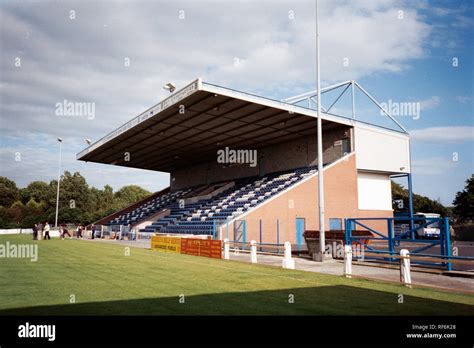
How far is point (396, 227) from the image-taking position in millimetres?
44719

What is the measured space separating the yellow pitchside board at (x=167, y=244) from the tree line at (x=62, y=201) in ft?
140

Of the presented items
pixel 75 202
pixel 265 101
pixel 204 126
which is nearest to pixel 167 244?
pixel 204 126

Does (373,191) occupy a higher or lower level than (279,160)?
lower

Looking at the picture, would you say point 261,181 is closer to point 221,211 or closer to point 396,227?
point 221,211

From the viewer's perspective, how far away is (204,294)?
9.59 m

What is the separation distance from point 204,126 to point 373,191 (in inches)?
640

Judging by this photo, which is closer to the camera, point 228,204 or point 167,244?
point 167,244

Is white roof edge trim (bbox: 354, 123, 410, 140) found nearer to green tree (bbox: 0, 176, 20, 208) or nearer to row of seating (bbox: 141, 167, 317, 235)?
row of seating (bbox: 141, 167, 317, 235)

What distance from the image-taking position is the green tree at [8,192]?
10604 cm

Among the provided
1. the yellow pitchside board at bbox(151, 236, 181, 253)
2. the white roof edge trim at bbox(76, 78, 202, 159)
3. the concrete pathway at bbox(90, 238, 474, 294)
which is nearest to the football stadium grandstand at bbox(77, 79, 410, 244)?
the white roof edge trim at bbox(76, 78, 202, 159)

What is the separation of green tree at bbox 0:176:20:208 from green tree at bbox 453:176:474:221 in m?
106

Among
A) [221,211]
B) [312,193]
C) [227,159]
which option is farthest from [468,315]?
[227,159]

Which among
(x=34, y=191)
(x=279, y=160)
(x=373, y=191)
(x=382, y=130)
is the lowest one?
(x=373, y=191)

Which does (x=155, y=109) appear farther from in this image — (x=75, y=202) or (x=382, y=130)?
(x=75, y=202)
